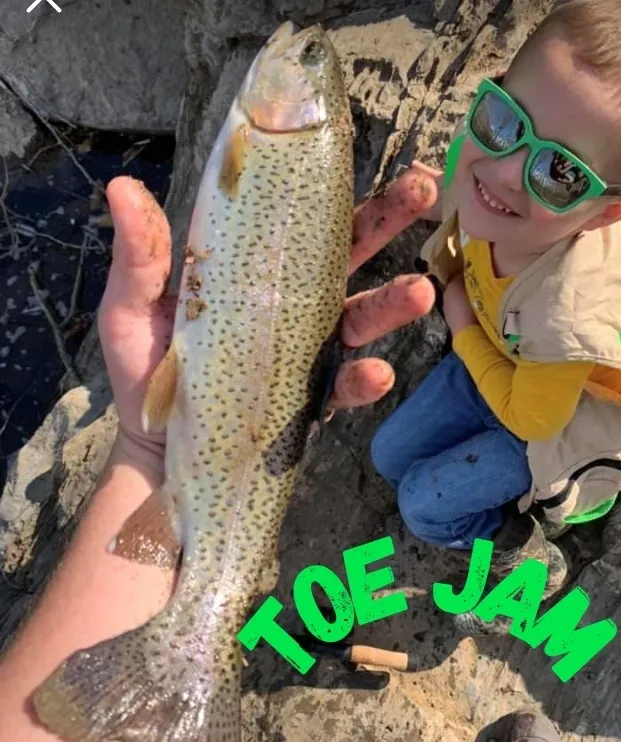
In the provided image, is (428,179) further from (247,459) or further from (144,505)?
(144,505)

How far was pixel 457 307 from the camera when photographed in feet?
10.6

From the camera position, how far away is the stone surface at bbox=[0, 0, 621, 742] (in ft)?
11.4

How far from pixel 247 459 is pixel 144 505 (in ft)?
1.29

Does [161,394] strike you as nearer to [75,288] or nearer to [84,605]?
[84,605]

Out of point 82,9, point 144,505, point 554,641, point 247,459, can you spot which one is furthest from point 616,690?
point 82,9

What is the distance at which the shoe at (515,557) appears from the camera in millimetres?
3455

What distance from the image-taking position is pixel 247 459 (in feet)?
9.27

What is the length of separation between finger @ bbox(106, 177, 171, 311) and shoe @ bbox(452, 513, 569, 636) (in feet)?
5.98

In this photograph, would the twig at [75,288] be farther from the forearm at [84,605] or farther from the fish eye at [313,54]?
the fish eye at [313,54]

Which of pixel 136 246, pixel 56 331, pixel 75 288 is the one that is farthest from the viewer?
pixel 75 288

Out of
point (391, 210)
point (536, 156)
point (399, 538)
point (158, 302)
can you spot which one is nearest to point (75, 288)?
point (158, 302)

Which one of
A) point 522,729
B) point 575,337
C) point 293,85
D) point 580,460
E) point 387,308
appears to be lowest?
point 522,729

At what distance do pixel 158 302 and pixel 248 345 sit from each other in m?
0.38

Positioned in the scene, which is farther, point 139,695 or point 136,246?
point 136,246
